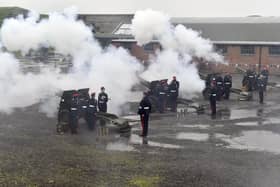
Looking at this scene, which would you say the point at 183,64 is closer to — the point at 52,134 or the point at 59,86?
the point at 59,86

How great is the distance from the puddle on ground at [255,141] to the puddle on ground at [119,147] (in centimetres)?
316

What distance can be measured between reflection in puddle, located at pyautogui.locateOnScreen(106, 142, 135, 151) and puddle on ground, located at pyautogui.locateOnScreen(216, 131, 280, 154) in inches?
125

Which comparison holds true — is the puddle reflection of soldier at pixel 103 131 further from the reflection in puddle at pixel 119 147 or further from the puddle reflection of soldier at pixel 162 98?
the puddle reflection of soldier at pixel 162 98

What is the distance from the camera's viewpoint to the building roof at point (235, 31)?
43250 mm

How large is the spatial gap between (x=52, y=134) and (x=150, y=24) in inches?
413

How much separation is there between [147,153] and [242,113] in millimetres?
9474

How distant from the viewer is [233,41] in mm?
43844

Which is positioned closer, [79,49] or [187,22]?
[79,49]

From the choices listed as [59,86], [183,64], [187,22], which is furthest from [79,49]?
[187,22]

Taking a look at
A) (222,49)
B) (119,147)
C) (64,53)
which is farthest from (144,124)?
(222,49)

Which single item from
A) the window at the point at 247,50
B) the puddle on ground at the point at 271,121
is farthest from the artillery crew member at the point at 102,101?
the window at the point at 247,50

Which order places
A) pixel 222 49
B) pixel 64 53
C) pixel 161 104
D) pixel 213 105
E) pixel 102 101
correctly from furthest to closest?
pixel 222 49
pixel 64 53
pixel 161 104
pixel 213 105
pixel 102 101

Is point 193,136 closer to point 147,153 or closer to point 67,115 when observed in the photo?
point 147,153

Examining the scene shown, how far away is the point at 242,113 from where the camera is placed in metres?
22.1
